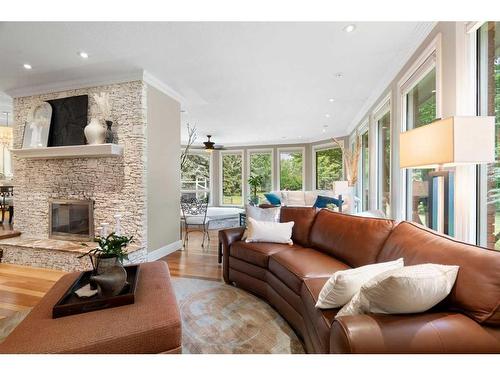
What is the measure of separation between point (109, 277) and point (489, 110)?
2926 millimetres

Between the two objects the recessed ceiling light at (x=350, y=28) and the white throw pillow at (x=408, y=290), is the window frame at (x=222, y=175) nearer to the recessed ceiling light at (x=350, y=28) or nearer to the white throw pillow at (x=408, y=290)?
the recessed ceiling light at (x=350, y=28)

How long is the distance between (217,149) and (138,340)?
28.0 ft

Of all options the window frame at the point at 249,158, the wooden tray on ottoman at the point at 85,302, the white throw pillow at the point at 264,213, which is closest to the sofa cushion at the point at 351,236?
the white throw pillow at the point at 264,213

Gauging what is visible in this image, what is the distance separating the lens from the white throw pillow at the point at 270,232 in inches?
113

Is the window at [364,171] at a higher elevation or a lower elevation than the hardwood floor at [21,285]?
higher

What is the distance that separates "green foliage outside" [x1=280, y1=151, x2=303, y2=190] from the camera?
8773mm

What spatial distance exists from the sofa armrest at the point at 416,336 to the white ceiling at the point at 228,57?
2.48 meters

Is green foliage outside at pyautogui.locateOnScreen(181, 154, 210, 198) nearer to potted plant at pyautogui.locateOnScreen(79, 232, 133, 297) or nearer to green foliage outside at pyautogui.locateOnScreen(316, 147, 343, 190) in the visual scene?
green foliage outside at pyautogui.locateOnScreen(316, 147, 343, 190)

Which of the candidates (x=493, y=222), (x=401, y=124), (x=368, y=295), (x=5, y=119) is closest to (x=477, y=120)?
(x=493, y=222)

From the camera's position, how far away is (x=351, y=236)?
7.25 ft

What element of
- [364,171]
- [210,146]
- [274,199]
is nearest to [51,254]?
[210,146]

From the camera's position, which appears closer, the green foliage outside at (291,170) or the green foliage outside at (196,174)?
the green foliage outside at (291,170)

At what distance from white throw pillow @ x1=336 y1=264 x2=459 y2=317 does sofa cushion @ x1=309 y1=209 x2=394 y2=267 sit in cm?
83

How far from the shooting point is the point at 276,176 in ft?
29.5
